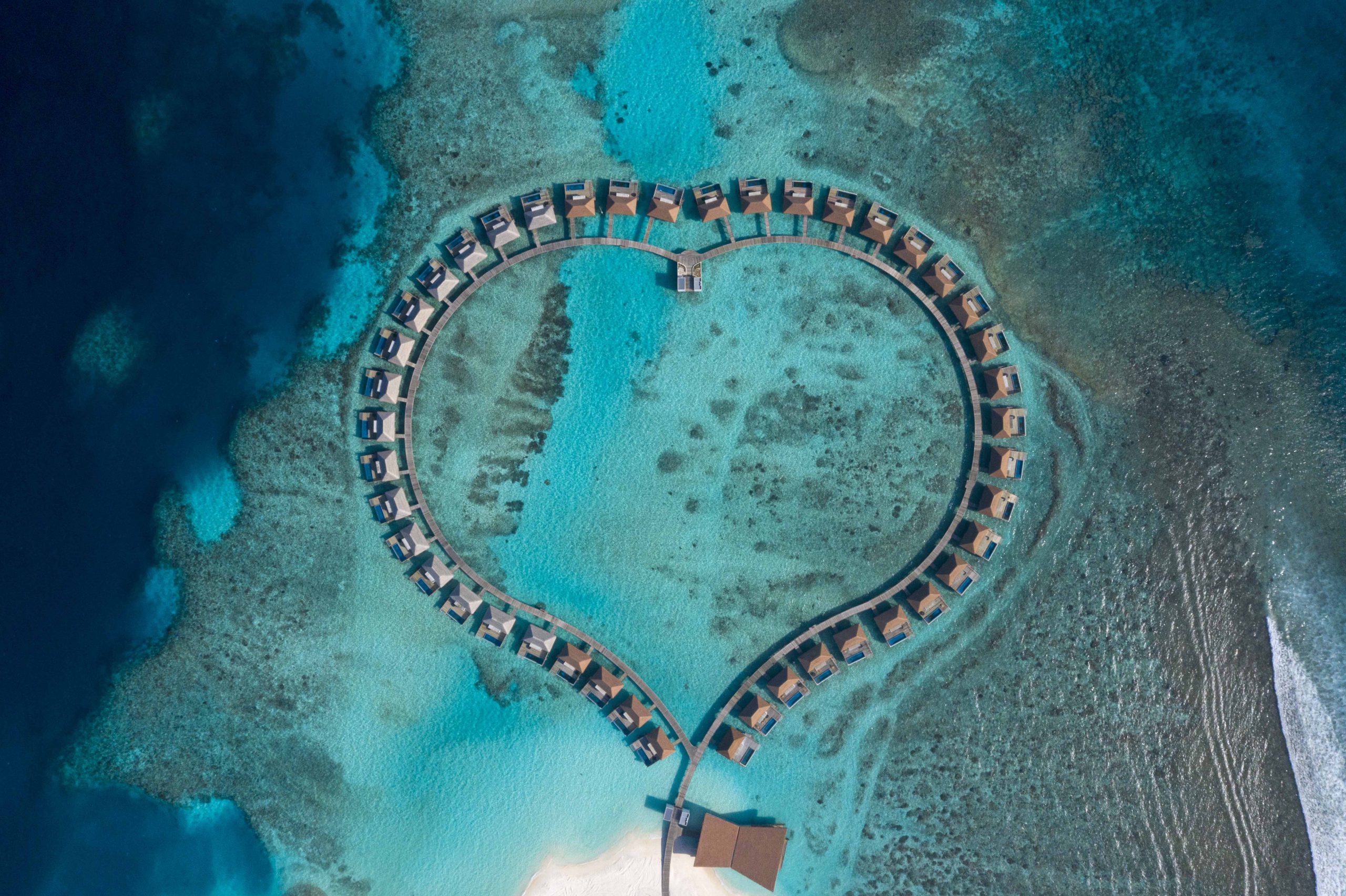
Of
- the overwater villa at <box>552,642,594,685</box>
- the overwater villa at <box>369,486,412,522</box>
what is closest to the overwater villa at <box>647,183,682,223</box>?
the overwater villa at <box>369,486,412,522</box>

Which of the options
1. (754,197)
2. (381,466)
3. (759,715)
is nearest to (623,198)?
(754,197)

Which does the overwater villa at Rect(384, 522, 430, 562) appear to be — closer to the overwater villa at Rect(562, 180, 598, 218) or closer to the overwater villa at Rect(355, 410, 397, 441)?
the overwater villa at Rect(355, 410, 397, 441)

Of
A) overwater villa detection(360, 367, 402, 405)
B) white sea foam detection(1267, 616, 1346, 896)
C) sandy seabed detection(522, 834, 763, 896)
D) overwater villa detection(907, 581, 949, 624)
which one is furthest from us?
white sea foam detection(1267, 616, 1346, 896)

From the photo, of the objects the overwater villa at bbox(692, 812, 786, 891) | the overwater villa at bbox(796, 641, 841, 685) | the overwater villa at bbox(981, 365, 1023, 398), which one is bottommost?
the overwater villa at bbox(692, 812, 786, 891)

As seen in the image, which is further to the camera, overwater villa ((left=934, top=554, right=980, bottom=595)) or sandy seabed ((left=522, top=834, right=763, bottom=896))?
sandy seabed ((left=522, top=834, right=763, bottom=896))

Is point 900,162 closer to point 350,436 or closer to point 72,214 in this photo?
point 350,436

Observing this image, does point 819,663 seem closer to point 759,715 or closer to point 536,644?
point 759,715
